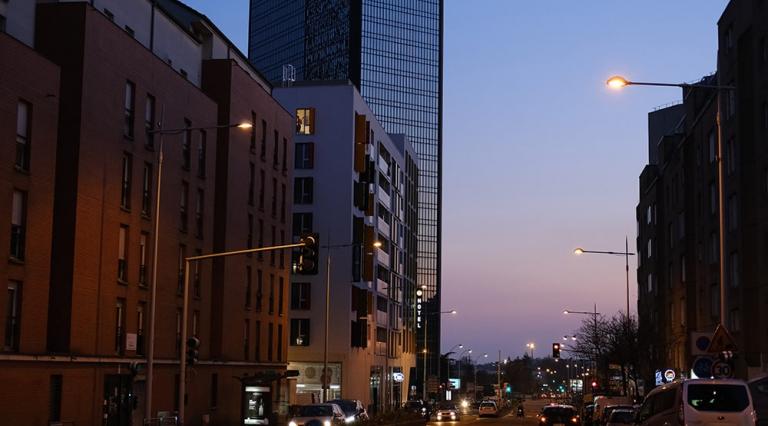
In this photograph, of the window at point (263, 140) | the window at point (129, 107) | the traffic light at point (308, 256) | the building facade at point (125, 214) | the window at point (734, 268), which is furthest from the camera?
the window at point (263, 140)

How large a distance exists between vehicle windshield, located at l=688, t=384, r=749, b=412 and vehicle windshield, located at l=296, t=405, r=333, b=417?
884 inches

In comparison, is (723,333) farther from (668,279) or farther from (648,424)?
(668,279)

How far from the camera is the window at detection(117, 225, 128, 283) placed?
42.4 metres

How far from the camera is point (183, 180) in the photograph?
50.7 metres

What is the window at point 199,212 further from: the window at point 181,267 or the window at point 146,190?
the window at point 146,190

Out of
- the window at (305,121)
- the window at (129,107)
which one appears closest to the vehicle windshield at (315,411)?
the window at (129,107)

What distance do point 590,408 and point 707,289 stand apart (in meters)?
9.84

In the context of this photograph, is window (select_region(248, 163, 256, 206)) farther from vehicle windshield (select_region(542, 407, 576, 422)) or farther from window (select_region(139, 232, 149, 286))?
vehicle windshield (select_region(542, 407, 576, 422))

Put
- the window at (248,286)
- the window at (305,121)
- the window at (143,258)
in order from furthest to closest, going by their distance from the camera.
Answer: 1. the window at (305,121)
2. the window at (248,286)
3. the window at (143,258)

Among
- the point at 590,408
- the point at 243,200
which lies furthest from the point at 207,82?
the point at 590,408

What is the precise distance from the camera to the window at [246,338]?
59594 millimetres

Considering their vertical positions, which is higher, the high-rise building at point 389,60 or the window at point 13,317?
the high-rise building at point 389,60

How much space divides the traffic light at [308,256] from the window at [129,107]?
1341cm

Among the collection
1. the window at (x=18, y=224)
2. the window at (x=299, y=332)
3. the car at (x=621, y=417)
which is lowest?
the car at (x=621, y=417)
